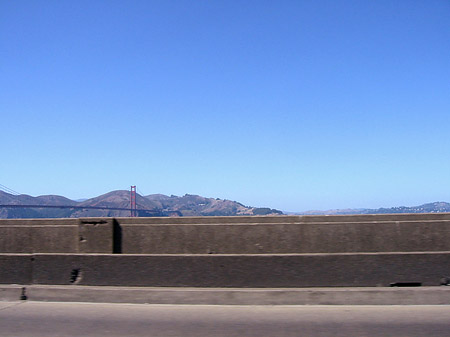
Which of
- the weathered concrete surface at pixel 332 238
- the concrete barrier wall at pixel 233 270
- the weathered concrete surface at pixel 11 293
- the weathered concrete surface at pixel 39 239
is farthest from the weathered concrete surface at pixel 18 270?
the weathered concrete surface at pixel 332 238

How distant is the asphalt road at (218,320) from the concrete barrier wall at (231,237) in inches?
78.8

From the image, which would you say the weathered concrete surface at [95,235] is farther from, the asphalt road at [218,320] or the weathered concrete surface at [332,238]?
the asphalt road at [218,320]

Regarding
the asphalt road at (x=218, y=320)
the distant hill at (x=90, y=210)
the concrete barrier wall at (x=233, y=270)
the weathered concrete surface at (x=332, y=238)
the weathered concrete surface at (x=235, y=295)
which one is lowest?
the asphalt road at (x=218, y=320)

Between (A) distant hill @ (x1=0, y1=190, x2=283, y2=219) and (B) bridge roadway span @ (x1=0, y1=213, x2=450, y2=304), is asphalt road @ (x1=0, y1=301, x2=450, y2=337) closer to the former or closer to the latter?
(B) bridge roadway span @ (x1=0, y1=213, x2=450, y2=304)

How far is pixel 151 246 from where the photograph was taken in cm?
934

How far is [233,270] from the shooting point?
297 inches

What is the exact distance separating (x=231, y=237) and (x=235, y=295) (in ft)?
7.04

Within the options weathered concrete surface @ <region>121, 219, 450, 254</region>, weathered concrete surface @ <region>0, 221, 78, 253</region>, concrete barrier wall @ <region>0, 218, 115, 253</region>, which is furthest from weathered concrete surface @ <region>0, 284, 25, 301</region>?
weathered concrete surface @ <region>121, 219, 450, 254</region>

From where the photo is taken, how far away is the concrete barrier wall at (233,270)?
7324mm

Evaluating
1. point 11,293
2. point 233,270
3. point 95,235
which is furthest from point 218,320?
point 11,293

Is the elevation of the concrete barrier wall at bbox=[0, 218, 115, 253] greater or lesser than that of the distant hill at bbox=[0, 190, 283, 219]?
lesser

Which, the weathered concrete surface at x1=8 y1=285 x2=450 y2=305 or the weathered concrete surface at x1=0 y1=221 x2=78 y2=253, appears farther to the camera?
the weathered concrete surface at x1=0 y1=221 x2=78 y2=253

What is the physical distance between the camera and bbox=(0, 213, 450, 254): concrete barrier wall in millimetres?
8977

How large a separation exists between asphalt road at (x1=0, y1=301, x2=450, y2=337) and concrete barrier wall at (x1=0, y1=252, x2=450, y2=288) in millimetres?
502
